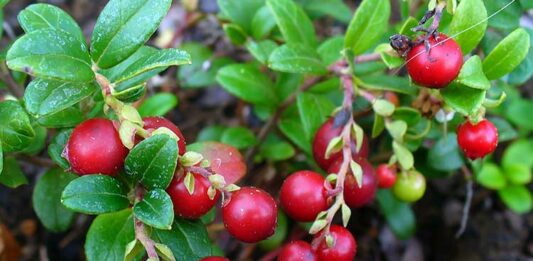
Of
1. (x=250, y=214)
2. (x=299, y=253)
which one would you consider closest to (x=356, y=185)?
(x=299, y=253)

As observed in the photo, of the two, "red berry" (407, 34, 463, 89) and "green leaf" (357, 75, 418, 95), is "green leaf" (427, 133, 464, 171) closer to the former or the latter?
"green leaf" (357, 75, 418, 95)

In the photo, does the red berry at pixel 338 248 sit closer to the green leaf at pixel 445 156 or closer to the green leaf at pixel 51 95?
the green leaf at pixel 51 95

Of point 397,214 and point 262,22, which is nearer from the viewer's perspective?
point 262,22

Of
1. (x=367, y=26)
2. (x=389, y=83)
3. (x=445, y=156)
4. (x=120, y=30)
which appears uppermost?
(x=120, y=30)

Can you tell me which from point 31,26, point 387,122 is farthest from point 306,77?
point 31,26

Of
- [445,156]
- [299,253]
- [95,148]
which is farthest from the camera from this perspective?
[445,156]

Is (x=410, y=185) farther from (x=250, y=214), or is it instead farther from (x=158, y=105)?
(x=158, y=105)

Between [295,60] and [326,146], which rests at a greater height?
[295,60]

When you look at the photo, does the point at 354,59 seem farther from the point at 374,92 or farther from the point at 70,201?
the point at 70,201
